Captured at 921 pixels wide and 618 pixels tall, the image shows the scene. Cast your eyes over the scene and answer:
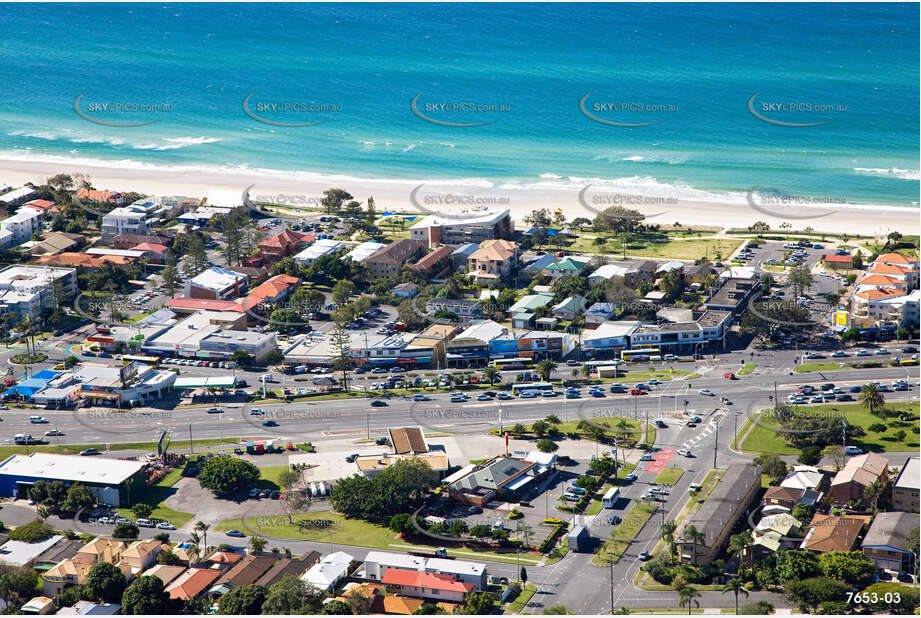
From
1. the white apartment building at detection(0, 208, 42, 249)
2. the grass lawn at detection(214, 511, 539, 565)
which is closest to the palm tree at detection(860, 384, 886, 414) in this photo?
the grass lawn at detection(214, 511, 539, 565)

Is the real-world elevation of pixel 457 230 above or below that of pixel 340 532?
above

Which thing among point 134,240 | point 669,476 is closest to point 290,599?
point 669,476

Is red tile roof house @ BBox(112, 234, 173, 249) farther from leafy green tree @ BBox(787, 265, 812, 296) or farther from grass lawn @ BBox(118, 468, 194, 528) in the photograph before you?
leafy green tree @ BBox(787, 265, 812, 296)

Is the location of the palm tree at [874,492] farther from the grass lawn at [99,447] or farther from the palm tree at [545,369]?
the grass lawn at [99,447]

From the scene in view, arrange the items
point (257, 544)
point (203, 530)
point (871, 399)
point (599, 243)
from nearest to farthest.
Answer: point (257, 544) < point (203, 530) < point (871, 399) < point (599, 243)

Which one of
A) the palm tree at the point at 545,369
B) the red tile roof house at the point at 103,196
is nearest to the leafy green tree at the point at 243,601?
the palm tree at the point at 545,369

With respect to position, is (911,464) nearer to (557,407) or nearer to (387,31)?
(557,407)

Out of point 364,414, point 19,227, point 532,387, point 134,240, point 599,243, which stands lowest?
point 364,414

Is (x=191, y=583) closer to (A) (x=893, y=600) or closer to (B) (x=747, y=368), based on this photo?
(A) (x=893, y=600)
